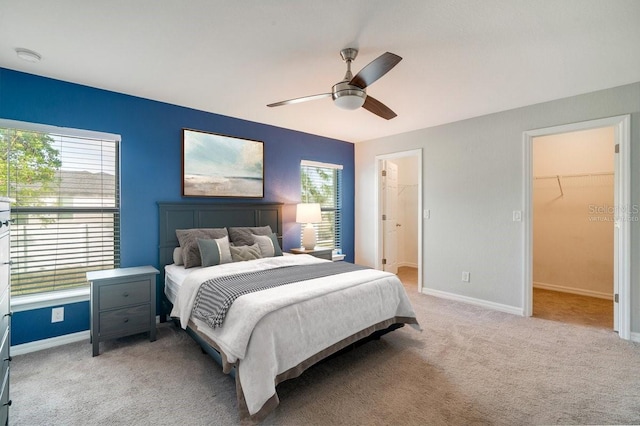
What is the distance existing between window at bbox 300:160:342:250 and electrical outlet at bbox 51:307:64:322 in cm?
320

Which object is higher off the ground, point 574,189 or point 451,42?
point 451,42

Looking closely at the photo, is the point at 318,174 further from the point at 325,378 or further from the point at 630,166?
the point at 630,166

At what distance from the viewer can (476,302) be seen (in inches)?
155

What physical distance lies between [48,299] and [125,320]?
73 cm

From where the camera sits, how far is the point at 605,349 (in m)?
2.69

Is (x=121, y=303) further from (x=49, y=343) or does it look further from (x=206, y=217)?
(x=206, y=217)

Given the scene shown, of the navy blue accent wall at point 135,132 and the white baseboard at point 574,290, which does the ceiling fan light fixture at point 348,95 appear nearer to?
the navy blue accent wall at point 135,132

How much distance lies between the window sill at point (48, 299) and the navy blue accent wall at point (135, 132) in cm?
9

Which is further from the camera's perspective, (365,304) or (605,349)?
(605,349)

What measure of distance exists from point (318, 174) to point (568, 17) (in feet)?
11.9

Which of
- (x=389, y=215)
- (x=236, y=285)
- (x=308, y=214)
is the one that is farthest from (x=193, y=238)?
(x=389, y=215)

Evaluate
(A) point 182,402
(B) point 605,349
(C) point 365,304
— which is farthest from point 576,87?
(A) point 182,402

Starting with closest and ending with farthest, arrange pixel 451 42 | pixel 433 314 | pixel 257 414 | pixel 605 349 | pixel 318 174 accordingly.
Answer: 1. pixel 257 414
2. pixel 451 42
3. pixel 605 349
4. pixel 433 314
5. pixel 318 174

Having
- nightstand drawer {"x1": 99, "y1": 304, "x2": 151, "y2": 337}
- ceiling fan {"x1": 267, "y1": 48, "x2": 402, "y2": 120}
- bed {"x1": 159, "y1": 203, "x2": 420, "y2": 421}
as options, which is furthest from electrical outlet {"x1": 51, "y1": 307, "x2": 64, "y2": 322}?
ceiling fan {"x1": 267, "y1": 48, "x2": 402, "y2": 120}
